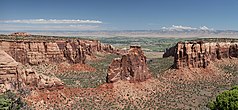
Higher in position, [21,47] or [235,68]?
[21,47]

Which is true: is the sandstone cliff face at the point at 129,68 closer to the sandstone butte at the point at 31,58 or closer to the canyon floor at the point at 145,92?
the canyon floor at the point at 145,92

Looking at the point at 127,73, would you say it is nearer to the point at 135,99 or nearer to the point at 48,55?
the point at 135,99

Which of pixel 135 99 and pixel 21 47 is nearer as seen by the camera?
pixel 135 99

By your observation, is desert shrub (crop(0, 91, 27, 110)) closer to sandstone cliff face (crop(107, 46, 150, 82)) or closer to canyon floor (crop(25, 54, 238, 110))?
canyon floor (crop(25, 54, 238, 110))

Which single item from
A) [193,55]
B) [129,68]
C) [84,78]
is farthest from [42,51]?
[193,55]

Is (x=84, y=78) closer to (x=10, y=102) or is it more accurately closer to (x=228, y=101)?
(x=10, y=102)

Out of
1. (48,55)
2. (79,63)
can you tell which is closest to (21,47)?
(48,55)
